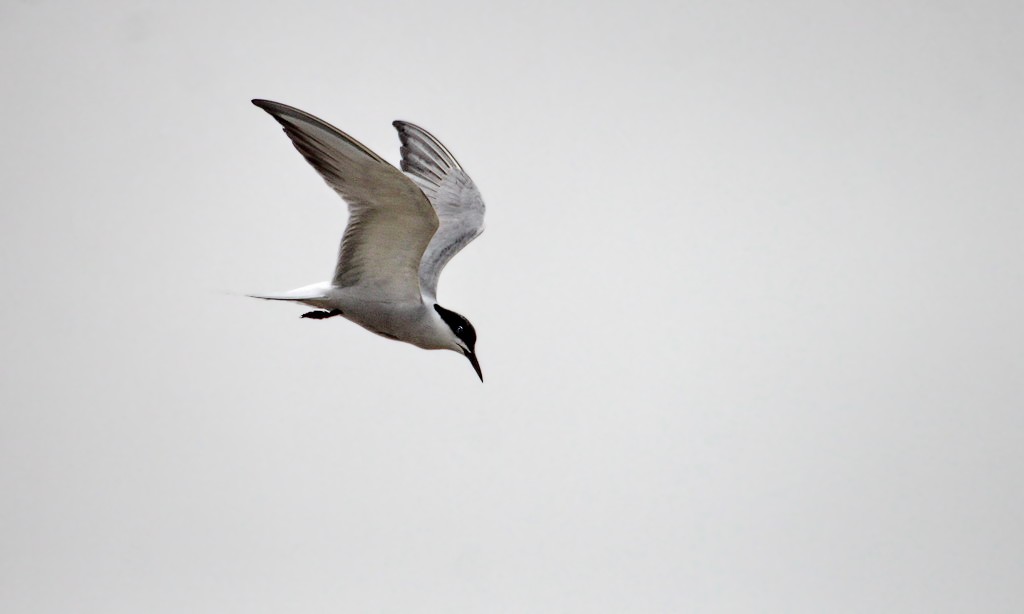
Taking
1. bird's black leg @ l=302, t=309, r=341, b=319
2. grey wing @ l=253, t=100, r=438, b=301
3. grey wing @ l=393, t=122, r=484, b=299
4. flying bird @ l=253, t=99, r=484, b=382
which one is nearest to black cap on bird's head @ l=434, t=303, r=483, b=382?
flying bird @ l=253, t=99, r=484, b=382

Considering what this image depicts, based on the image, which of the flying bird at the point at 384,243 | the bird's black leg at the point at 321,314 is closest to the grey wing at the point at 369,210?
the flying bird at the point at 384,243

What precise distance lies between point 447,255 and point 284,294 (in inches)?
40.9

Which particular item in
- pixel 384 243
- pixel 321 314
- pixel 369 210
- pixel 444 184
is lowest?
pixel 321 314

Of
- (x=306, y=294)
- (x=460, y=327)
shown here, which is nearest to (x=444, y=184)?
(x=460, y=327)

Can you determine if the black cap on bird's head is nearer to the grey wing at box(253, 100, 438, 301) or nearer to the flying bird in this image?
the flying bird

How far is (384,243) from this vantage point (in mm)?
4852

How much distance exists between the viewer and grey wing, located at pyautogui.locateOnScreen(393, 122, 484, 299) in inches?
227

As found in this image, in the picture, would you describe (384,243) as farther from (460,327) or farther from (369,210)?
(460,327)

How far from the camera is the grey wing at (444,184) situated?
5.78 meters

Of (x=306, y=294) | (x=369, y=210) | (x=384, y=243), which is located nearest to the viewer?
(x=369, y=210)

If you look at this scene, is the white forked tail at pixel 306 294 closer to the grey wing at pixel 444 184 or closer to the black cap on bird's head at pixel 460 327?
the black cap on bird's head at pixel 460 327

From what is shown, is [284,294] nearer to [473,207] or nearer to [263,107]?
[263,107]

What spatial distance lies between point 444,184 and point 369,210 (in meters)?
1.32

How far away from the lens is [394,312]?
198 inches
